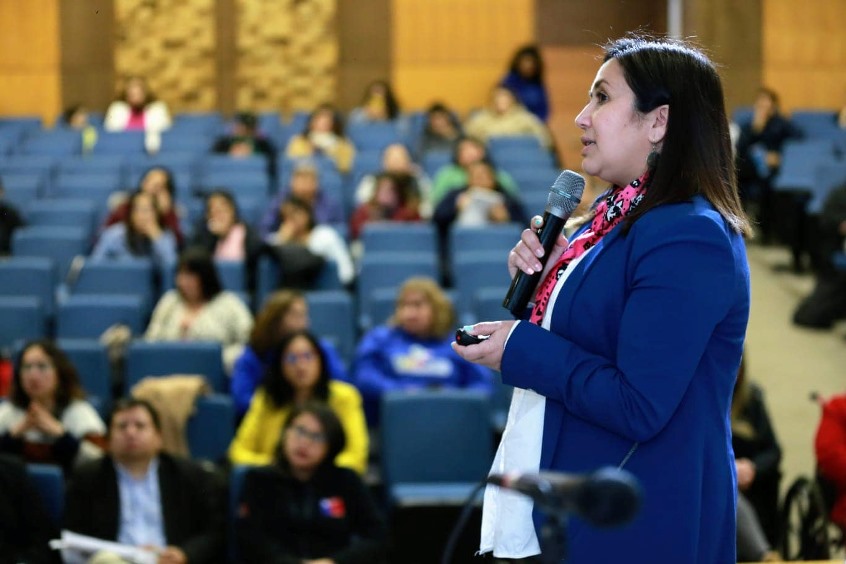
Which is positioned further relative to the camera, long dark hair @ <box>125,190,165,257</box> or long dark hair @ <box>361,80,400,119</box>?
long dark hair @ <box>361,80,400,119</box>

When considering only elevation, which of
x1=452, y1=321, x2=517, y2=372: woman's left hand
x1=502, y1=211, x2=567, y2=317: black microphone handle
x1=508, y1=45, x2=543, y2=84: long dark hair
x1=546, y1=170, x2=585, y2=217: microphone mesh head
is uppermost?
x1=508, y1=45, x2=543, y2=84: long dark hair

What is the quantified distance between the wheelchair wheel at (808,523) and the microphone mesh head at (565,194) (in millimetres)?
2361

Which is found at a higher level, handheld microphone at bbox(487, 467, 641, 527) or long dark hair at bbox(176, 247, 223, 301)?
handheld microphone at bbox(487, 467, 641, 527)

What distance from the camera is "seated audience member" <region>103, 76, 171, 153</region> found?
9.98 m

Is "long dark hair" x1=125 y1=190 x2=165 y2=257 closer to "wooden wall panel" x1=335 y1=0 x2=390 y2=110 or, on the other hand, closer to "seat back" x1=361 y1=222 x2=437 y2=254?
"seat back" x1=361 y1=222 x2=437 y2=254

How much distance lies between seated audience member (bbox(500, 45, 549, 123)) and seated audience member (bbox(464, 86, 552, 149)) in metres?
0.40

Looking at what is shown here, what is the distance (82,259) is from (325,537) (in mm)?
3116

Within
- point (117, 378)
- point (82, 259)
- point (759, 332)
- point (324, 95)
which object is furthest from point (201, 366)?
point (324, 95)

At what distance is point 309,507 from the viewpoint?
3.89 m

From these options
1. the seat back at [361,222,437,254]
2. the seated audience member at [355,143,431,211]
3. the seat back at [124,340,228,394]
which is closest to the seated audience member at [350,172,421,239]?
the seated audience member at [355,143,431,211]

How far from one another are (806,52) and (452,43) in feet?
10.4

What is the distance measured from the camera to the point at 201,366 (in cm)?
489

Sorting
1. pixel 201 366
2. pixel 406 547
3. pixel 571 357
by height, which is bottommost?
pixel 406 547

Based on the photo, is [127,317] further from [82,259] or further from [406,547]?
[406,547]
